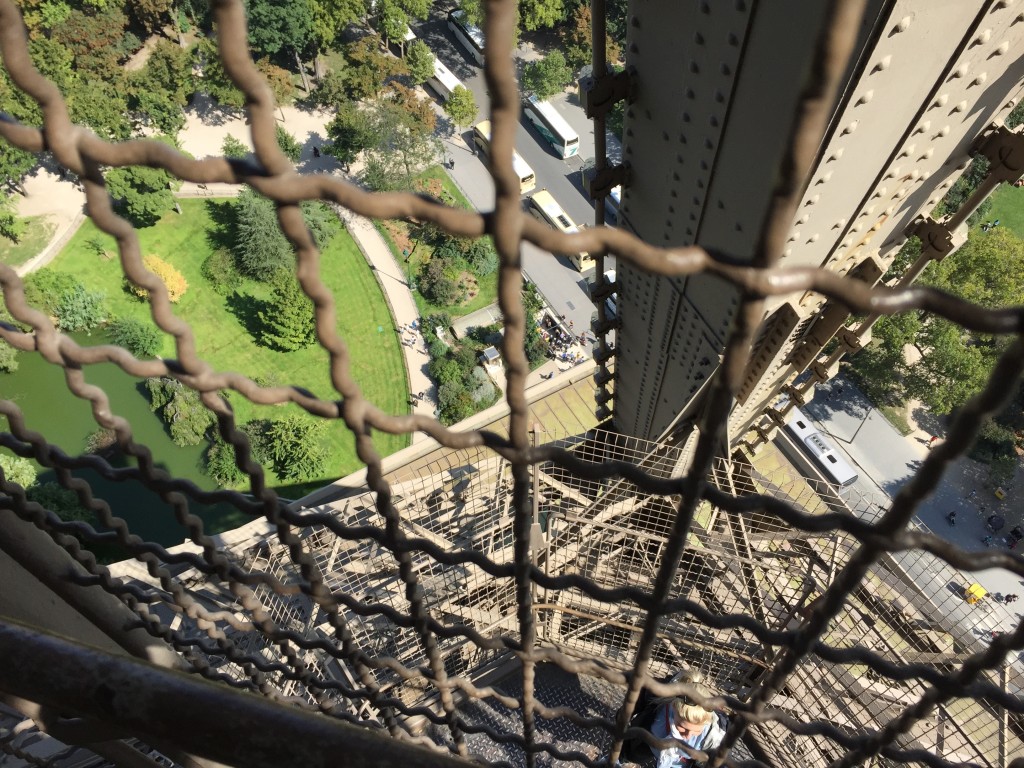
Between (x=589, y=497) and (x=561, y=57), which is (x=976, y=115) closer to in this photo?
(x=589, y=497)

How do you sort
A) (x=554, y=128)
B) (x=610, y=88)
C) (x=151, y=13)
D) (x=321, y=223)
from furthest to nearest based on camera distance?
1. (x=151, y=13)
2. (x=554, y=128)
3. (x=321, y=223)
4. (x=610, y=88)

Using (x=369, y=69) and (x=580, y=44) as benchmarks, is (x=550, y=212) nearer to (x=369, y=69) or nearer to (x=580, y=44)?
(x=369, y=69)

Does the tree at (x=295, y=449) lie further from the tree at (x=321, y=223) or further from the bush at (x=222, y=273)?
the tree at (x=321, y=223)

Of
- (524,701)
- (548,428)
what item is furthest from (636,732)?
(548,428)

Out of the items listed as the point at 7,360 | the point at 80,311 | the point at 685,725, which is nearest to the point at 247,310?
the point at 80,311

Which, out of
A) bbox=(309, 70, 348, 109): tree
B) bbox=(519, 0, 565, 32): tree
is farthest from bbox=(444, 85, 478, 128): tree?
bbox=(519, 0, 565, 32): tree

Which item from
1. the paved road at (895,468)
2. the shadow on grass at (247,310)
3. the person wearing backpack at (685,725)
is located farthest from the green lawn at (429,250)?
the person wearing backpack at (685,725)

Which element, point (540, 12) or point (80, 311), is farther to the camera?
point (540, 12)
